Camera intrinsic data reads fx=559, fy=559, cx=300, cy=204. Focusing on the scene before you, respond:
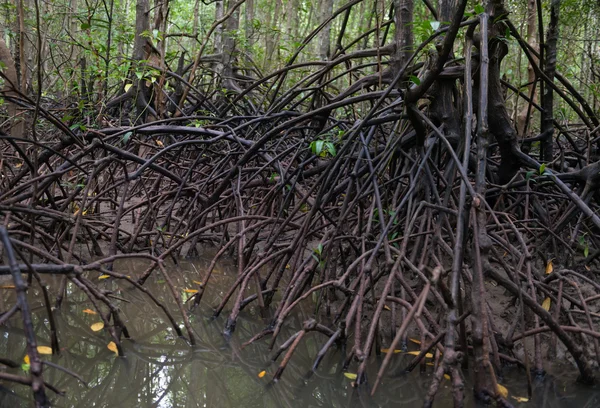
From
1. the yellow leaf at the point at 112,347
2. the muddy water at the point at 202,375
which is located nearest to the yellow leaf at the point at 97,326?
the muddy water at the point at 202,375

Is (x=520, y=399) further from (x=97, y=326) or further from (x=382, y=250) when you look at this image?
(x=97, y=326)

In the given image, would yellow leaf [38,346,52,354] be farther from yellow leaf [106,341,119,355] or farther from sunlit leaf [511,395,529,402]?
sunlit leaf [511,395,529,402]

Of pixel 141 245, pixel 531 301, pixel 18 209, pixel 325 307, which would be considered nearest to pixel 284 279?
pixel 325 307

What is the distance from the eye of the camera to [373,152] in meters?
3.26

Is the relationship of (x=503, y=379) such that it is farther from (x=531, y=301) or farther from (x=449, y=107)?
(x=449, y=107)

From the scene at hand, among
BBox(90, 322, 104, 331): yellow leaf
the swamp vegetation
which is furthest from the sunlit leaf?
BBox(90, 322, 104, 331): yellow leaf

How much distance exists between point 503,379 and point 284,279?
5.12 feet

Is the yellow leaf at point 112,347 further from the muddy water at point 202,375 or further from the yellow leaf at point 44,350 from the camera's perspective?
the yellow leaf at point 44,350

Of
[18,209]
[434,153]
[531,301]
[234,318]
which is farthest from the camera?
[434,153]

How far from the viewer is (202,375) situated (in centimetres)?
206

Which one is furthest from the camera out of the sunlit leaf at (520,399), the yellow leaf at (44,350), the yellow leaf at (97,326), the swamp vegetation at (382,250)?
the yellow leaf at (97,326)

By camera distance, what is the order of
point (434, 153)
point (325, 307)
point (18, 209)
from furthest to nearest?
1. point (434, 153)
2. point (325, 307)
3. point (18, 209)

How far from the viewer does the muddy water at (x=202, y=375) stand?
1.89m

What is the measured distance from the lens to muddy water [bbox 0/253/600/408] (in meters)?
1.89
